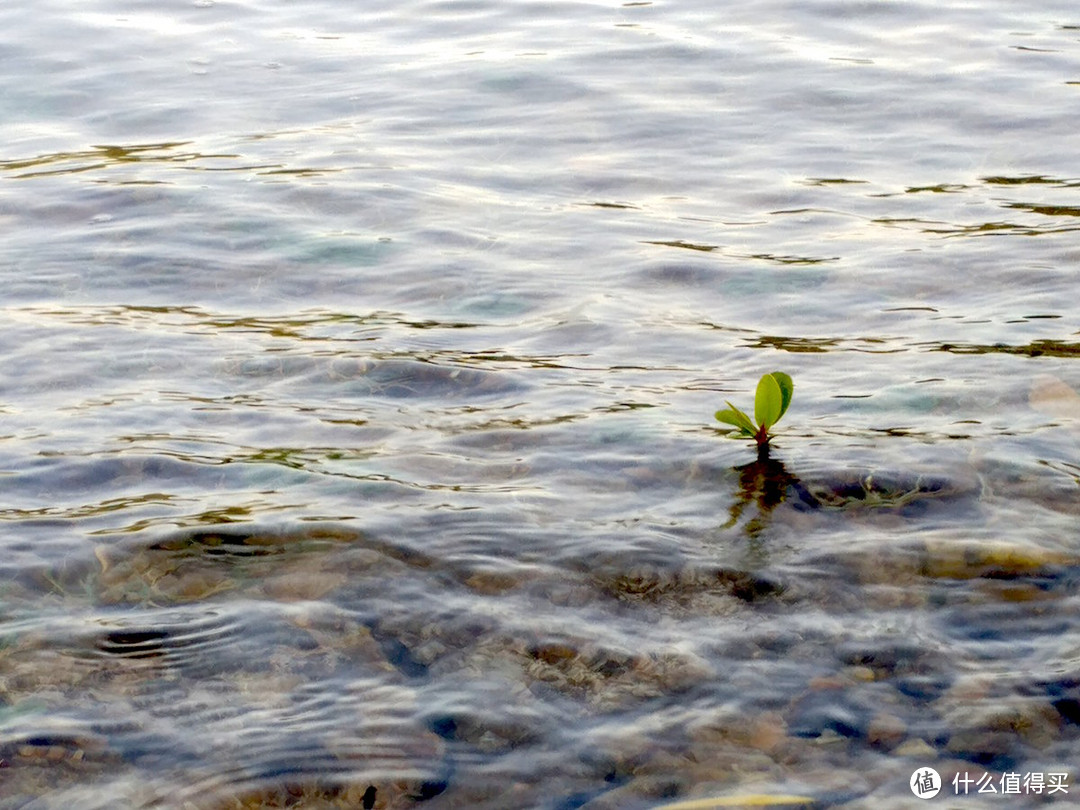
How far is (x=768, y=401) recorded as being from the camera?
3.22 metres

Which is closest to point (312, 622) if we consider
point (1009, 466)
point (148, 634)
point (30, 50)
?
point (148, 634)

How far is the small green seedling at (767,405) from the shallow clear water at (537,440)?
0.12 m

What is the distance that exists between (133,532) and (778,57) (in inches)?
205

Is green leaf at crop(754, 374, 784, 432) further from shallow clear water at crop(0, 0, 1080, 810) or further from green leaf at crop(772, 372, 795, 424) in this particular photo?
shallow clear water at crop(0, 0, 1080, 810)

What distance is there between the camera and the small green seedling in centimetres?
320

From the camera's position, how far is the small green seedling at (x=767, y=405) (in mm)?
3201

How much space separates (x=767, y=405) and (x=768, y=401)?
1 centimetres

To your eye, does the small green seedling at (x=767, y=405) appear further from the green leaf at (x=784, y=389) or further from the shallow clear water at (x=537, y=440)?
the shallow clear water at (x=537, y=440)

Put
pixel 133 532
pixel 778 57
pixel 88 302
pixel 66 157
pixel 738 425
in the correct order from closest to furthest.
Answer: pixel 133 532, pixel 738 425, pixel 88 302, pixel 66 157, pixel 778 57

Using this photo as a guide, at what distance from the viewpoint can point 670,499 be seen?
10.4ft

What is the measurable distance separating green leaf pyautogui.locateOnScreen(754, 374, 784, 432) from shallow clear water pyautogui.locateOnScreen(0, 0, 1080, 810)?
13cm

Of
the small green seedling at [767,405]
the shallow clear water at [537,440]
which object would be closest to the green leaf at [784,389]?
the small green seedling at [767,405]

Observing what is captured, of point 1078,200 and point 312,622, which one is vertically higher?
point 1078,200

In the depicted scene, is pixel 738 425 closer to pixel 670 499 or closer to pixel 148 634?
pixel 670 499
